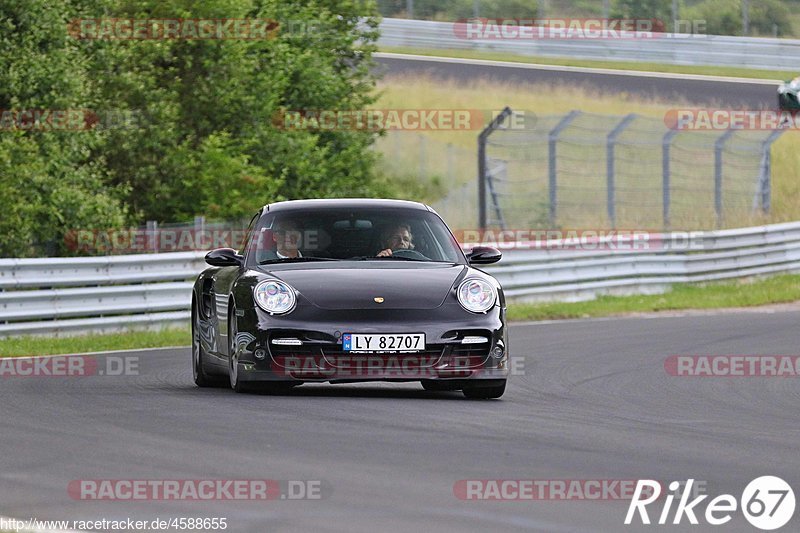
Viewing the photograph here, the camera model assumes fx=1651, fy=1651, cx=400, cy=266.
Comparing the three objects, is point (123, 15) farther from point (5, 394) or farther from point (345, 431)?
point (345, 431)

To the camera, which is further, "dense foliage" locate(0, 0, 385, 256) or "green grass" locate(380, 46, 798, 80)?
"green grass" locate(380, 46, 798, 80)

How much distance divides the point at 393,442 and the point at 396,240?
324 cm

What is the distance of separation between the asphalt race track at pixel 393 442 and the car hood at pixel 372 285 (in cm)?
62

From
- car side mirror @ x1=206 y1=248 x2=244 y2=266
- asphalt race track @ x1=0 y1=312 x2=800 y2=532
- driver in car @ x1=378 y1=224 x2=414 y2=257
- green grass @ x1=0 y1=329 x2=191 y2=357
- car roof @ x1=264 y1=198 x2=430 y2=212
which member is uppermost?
car roof @ x1=264 y1=198 x2=430 y2=212

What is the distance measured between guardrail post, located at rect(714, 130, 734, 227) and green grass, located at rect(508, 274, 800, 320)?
9.07 ft

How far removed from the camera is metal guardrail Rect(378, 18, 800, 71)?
42625 mm

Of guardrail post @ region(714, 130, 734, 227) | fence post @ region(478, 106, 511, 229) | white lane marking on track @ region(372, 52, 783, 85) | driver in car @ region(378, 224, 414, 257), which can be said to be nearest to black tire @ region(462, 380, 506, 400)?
driver in car @ region(378, 224, 414, 257)

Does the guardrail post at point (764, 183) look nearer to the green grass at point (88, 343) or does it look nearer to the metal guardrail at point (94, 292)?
the metal guardrail at point (94, 292)

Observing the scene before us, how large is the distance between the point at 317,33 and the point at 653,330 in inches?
605

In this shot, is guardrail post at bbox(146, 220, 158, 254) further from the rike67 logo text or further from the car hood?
the rike67 logo text

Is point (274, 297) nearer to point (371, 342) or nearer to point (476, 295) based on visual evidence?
point (371, 342)

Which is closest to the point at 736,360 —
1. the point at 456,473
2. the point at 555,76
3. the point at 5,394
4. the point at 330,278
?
the point at 330,278

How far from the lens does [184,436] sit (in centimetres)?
849

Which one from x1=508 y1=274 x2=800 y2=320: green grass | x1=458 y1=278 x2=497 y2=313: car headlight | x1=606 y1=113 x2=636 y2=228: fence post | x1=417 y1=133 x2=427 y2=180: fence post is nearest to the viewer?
x1=458 y1=278 x2=497 y2=313: car headlight
